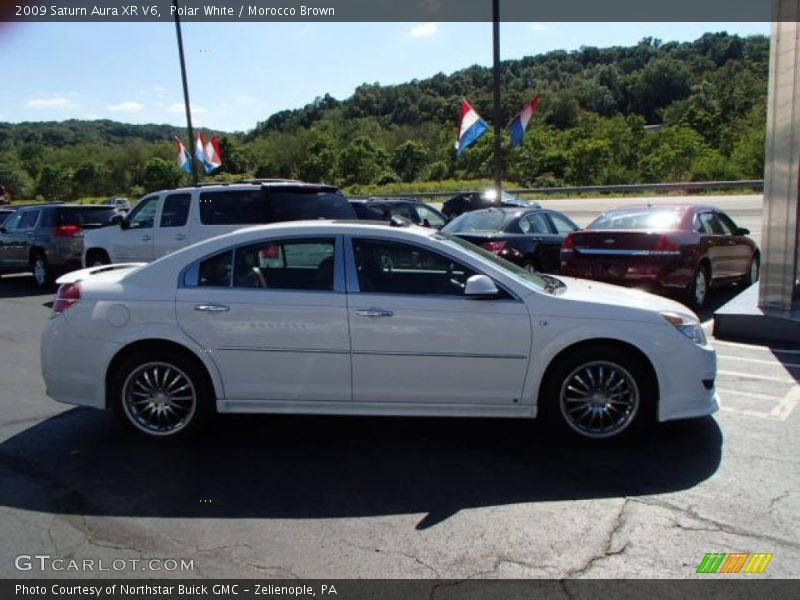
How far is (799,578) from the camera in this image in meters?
3.17

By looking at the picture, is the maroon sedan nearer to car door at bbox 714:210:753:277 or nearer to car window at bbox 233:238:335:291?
car door at bbox 714:210:753:277

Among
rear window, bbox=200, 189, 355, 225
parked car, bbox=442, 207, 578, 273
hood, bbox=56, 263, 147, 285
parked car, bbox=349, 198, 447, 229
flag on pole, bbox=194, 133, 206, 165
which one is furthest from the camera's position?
flag on pole, bbox=194, 133, 206, 165

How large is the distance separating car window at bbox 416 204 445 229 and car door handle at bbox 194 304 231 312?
1213 cm

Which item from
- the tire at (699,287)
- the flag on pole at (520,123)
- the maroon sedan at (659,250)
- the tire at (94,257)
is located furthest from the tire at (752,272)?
the tire at (94,257)

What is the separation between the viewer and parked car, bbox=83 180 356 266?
10.1 m

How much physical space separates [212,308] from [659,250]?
261 inches

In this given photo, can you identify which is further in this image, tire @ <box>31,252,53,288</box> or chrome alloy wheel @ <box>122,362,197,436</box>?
tire @ <box>31,252,53,288</box>

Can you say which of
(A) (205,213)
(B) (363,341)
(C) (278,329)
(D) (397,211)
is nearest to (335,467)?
(B) (363,341)

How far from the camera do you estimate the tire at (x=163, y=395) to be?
4930 millimetres

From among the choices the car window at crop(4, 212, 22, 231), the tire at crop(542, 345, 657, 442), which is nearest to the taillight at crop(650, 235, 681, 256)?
the tire at crop(542, 345, 657, 442)

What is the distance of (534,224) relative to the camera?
11.8m

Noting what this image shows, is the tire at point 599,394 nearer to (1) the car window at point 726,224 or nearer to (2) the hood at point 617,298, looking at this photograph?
(2) the hood at point 617,298

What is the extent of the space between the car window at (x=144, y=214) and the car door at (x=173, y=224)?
0.31 metres

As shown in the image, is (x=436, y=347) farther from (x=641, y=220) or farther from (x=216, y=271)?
(x=641, y=220)
